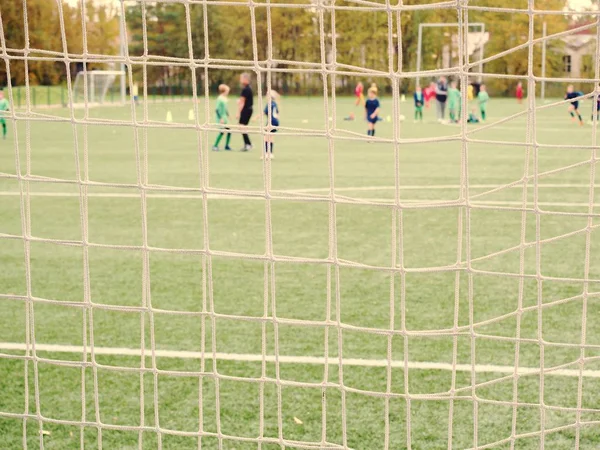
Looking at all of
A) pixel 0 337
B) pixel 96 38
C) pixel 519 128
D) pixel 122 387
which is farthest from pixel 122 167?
pixel 96 38

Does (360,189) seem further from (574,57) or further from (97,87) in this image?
(574,57)

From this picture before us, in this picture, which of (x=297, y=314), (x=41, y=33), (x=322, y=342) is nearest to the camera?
(x=322, y=342)

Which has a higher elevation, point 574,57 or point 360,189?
point 574,57

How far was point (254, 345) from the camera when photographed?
514cm

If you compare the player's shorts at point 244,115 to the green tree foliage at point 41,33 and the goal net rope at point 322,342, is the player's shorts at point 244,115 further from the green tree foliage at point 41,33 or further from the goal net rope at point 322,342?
the green tree foliage at point 41,33

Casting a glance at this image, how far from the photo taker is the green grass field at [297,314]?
350cm

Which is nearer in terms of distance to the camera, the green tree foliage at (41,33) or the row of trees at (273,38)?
the green tree foliage at (41,33)

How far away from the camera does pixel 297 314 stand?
582 cm

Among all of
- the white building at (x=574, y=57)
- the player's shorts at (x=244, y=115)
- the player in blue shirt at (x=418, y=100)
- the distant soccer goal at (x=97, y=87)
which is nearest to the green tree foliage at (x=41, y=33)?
the distant soccer goal at (x=97, y=87)

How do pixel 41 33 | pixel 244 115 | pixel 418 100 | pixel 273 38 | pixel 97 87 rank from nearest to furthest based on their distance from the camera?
pixel 244 115 < pixel 418 100 < pixel 97 87 < pixel 41 33 < pixel 273 38

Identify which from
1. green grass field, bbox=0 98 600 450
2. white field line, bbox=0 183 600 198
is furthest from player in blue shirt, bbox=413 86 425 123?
green grass field, bbox=0 98 600 450

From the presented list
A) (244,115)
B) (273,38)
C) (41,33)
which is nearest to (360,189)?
(244,115)

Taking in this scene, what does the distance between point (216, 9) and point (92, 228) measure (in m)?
64.5

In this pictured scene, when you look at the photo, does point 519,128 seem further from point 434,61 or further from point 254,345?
point 434,61
